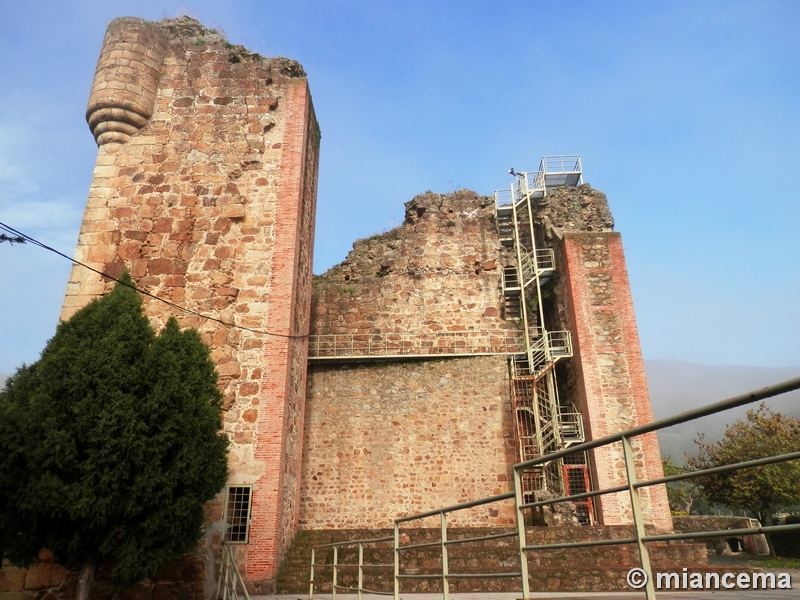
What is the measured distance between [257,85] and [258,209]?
2.85 meters

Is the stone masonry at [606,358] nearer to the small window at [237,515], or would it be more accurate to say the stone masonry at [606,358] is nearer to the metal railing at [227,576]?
the small window at [237,515]

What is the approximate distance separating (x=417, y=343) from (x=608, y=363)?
512 centimetres

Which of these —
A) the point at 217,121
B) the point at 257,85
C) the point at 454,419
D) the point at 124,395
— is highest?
the point at 257,85

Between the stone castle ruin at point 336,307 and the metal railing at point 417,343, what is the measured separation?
60mm

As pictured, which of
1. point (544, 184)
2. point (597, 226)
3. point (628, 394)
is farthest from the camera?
point (544, 184)

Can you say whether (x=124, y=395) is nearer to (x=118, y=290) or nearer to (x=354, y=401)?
(x=118, y=290)

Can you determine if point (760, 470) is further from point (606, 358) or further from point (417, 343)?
point (417, 343)

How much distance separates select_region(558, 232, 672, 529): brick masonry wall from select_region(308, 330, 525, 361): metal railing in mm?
2037

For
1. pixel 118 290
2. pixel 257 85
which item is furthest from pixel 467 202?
pixel 118 290

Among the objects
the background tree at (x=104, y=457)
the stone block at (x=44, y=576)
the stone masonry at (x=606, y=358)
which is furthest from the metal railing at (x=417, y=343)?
the background tree at (x=104, y=457)

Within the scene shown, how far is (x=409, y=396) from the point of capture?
48.2ft

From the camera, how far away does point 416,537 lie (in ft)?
35.8

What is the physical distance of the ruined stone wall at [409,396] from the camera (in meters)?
13.9

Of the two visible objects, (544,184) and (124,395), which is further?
(544,184)
